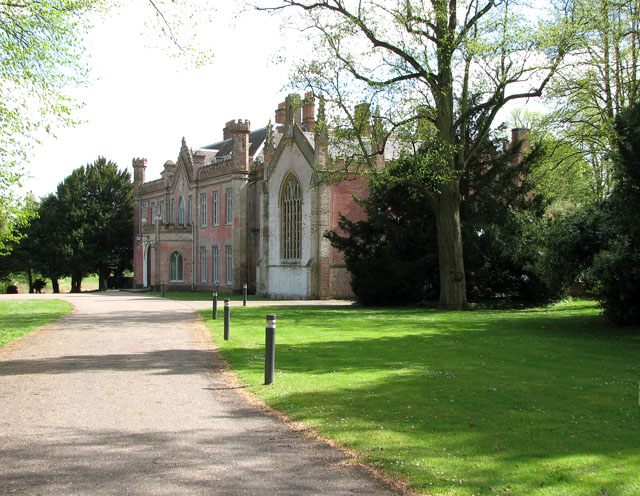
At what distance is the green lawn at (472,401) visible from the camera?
18.0 ft

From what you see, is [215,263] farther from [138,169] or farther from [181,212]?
[138,169]

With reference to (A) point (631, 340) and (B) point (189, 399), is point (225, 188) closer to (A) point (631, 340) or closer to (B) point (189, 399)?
(A) point (631, 340)

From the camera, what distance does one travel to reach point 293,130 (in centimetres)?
4003

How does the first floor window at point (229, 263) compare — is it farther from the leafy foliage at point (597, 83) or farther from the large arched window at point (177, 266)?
the leafy foliage at point (597, 83)

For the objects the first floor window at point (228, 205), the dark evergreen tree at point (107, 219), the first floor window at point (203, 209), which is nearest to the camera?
the first floor window at point (228, 205)

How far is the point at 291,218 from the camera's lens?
40.9 metres

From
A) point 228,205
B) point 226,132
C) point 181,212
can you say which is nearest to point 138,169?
point 226,132

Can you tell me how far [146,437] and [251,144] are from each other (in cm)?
4772

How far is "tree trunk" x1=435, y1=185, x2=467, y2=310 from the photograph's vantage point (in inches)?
1038

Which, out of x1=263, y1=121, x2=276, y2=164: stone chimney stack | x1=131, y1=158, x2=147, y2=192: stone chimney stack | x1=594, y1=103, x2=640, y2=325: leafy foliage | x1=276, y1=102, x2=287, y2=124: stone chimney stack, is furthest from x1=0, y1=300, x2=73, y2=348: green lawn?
x1=131, y1=158, x2=147, y2=192: stone chimney stack

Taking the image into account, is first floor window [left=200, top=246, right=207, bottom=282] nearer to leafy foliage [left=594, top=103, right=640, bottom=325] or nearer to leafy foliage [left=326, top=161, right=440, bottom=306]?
leafy foliage [left=326, top=161, right=440, bottom=306]

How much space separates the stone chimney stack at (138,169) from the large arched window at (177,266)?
13.7m

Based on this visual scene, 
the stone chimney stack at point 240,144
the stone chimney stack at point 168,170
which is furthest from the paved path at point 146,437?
the stone chimney stack at point 168,170

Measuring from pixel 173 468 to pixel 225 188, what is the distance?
146ft
